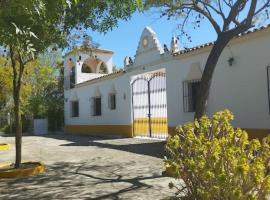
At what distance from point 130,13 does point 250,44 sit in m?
5.31

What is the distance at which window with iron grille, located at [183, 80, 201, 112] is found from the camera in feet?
52.4

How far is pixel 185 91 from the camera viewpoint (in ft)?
53.3

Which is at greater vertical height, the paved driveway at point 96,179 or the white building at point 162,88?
the white building at point 162,88

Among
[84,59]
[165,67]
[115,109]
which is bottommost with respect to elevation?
[115,109]

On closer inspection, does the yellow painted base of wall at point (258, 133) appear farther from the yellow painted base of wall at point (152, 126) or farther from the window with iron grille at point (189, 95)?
the yellow painted base of wall at point (152, 126)

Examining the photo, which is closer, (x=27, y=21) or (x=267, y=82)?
(x=27, y=21)

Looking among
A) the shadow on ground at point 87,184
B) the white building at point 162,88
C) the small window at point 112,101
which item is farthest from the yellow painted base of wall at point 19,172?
the small window at point 112,101

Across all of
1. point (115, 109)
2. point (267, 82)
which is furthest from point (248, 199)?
point (115, 109)

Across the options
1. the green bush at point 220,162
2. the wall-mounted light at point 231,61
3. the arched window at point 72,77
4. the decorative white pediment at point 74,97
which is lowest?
the green bush at point 220,162

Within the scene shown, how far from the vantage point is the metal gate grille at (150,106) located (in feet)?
62.9

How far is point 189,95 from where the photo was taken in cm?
1608

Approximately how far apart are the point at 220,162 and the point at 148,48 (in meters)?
14.4

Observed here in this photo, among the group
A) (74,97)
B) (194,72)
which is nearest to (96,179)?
(194,72)

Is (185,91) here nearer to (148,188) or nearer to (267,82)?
(267,82)
